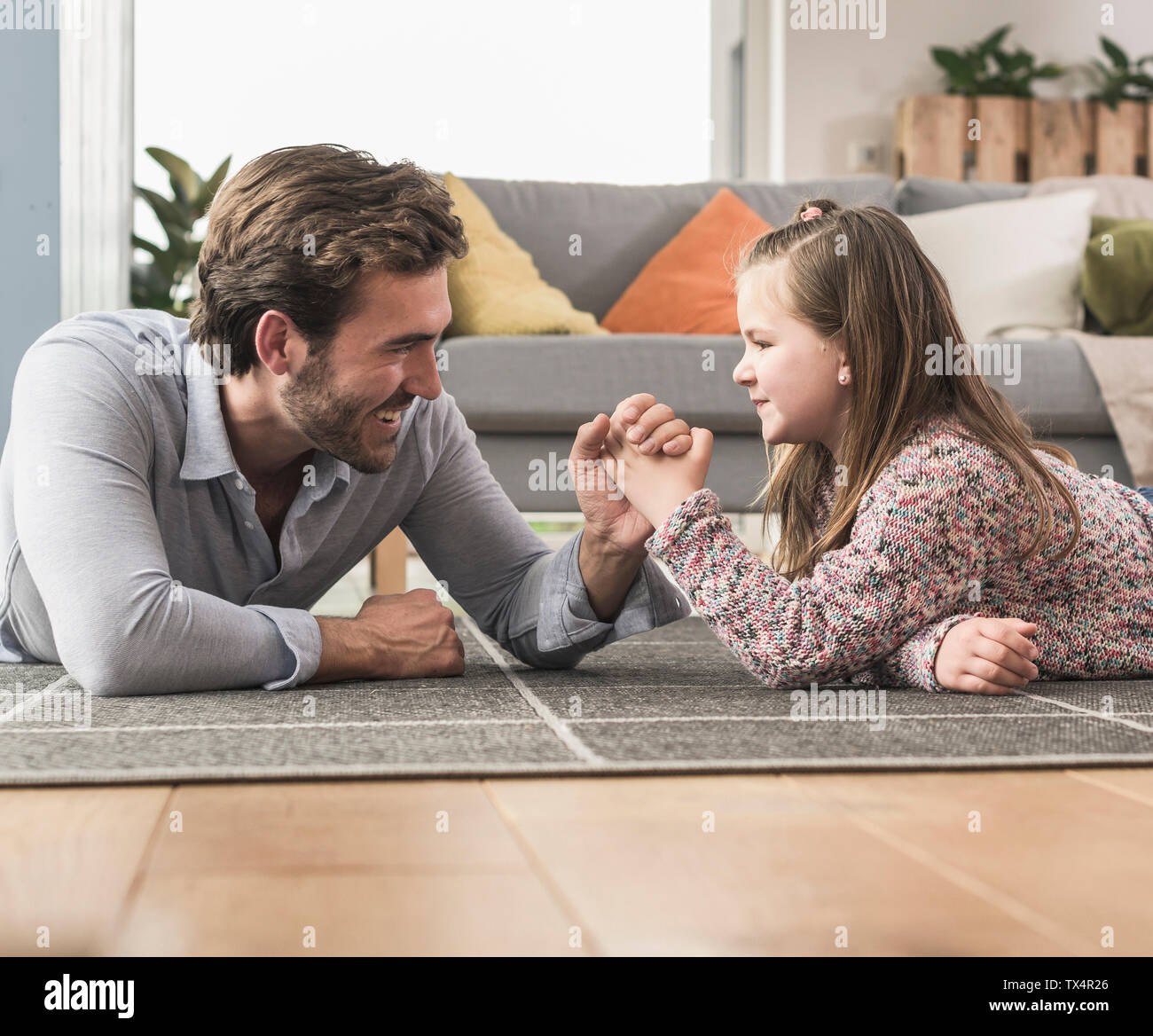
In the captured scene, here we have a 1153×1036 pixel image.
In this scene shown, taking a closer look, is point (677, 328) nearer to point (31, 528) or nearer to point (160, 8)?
point (31, 528)

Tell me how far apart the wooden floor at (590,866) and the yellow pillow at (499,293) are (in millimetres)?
1852

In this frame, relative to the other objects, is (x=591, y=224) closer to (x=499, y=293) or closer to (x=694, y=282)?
(x=694, y=282)

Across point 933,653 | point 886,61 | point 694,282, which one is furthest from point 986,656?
point 886,61

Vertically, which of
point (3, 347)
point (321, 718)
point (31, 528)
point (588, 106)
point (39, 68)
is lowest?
point (321, 718)

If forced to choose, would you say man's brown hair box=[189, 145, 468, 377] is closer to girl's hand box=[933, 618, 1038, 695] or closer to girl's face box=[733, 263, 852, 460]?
girl's face box=[733, 263, 852, 460]

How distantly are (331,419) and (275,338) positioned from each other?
106 mm

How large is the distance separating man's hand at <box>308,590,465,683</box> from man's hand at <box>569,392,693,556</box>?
0.63 feet

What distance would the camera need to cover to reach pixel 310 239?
1178mm

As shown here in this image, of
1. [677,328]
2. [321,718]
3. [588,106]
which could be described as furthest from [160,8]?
[321,718]

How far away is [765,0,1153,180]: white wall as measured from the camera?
4527 millimetres

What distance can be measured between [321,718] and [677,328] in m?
2.00

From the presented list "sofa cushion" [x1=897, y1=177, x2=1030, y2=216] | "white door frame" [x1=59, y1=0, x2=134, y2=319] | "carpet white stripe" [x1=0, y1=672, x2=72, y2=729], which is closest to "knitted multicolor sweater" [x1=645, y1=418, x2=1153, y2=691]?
"carpet white stripe" [x1=0, y1=672, x2=72, y2=729]
